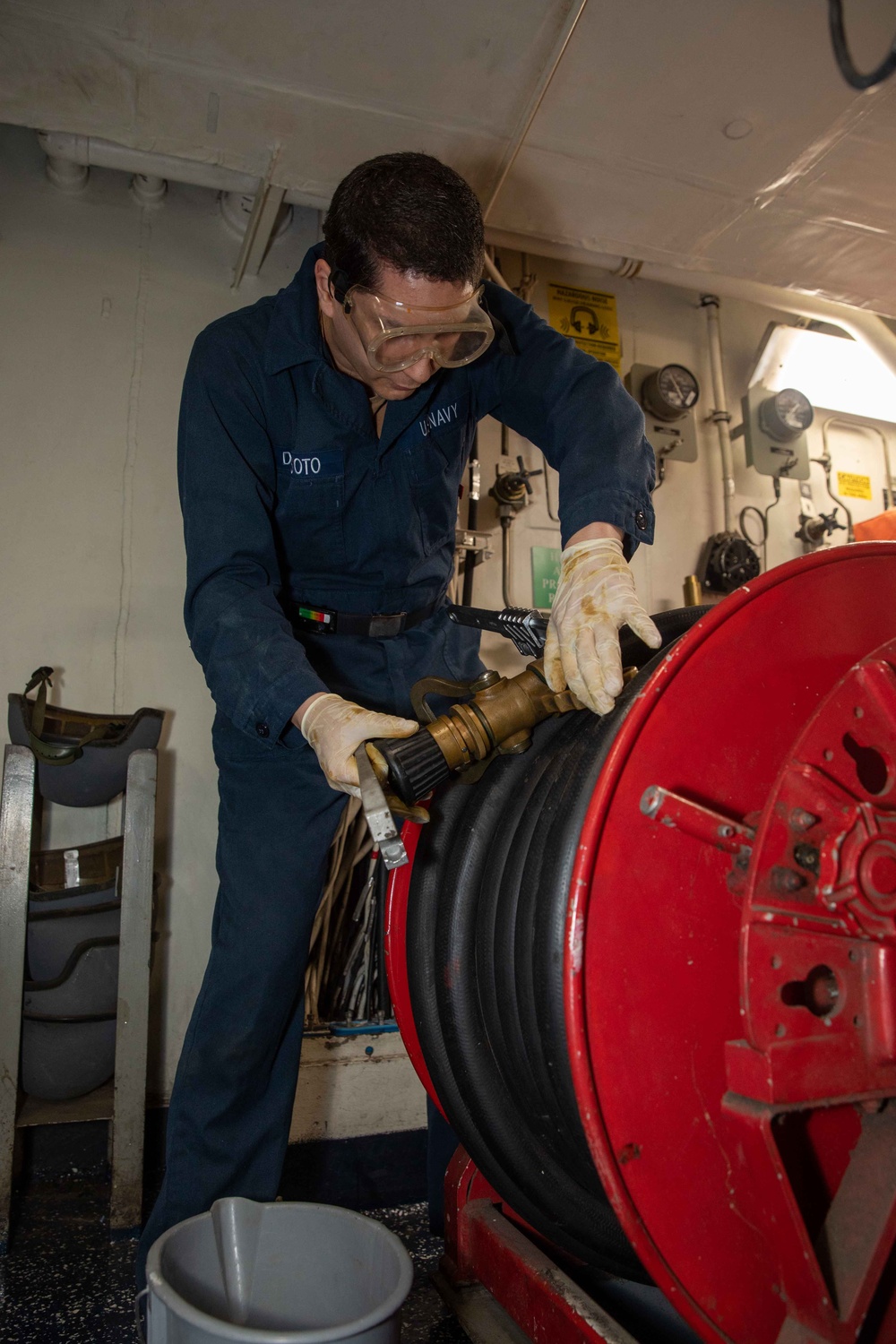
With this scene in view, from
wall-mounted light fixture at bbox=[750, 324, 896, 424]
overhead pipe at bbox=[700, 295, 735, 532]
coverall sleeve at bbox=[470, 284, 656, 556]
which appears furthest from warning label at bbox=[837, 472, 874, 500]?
coverall sleeve at bbox=[470, 284, 656, 556]

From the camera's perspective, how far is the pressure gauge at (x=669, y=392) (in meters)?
2.95

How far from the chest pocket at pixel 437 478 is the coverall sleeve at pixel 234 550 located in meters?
0.28

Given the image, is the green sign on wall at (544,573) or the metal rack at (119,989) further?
the green sign on wall at (544,573)

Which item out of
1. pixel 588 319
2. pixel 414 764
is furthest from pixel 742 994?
pixel 588 319

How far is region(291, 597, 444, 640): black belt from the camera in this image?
5.38 ft

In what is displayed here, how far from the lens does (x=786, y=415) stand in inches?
121

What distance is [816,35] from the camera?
6.11ft

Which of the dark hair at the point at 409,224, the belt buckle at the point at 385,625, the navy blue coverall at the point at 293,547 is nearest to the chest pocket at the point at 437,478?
the navy blue coverall at the point at 293,547

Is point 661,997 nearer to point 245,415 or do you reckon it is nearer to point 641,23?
point 245,415

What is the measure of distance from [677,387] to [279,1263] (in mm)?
2763

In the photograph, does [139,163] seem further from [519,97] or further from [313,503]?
[313,503]

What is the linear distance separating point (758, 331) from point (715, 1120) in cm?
331

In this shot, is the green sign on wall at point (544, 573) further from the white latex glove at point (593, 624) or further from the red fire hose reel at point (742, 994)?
the red fire hose reel at point (742, 994)

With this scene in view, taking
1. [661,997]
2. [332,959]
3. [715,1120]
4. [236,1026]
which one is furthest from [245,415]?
[332,959]
